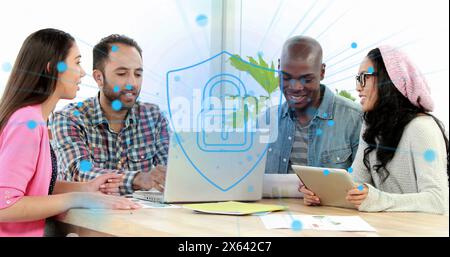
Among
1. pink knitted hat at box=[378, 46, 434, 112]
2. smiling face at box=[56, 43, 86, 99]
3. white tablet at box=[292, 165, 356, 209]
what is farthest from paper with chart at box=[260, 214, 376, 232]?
smiling face at box=[56, 43, 86, 99]

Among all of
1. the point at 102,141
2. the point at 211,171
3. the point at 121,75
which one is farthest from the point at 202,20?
the point at 211,171

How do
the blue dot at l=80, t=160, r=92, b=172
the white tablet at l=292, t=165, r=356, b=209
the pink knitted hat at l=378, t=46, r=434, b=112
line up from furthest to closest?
the blue dot at l=80, t=160, r=92, b=172 < the pink knitted hat at l=378, t=46, r=434, b=112 < the white tablet at l=292, t=165, r=356, b=209

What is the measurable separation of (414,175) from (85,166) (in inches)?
42.9

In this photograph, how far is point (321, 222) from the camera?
140cm

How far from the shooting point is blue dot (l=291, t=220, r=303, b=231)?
4.36ft

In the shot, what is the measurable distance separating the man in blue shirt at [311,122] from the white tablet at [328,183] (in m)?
0.45

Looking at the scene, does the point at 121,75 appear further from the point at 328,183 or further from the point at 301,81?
the point at 328,183

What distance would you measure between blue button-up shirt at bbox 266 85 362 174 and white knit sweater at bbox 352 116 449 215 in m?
0.24

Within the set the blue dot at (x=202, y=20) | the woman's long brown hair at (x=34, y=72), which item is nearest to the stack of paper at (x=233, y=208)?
the woman's long brown hair at (x=34, y=72)

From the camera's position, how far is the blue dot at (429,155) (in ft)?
5.45

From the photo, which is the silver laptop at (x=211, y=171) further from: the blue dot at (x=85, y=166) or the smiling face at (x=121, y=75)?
the smiling face at (x=121, y=75)

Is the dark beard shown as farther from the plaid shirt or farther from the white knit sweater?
the white knit sweater
